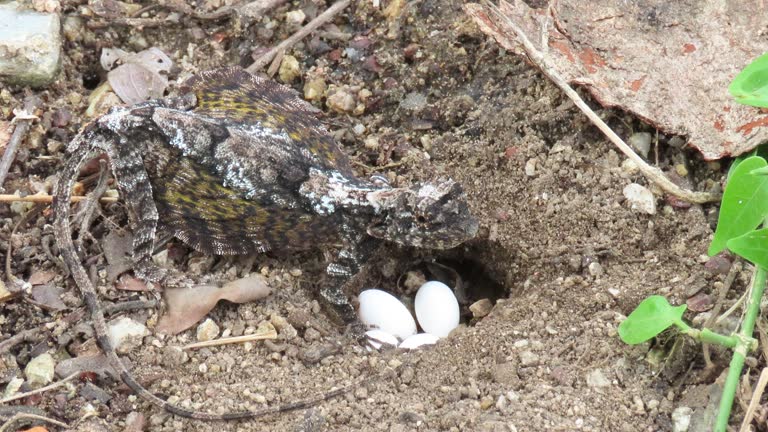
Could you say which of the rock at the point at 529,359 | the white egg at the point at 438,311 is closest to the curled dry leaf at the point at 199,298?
the white egg at the point at 438,311

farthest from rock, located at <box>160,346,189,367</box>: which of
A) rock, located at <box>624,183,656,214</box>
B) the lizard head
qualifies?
rock, located at <box>624,183,656,214</box>

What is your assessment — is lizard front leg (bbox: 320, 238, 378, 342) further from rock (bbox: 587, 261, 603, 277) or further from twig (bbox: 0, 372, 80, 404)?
twig (bbox: 0, 372, 80, 404)

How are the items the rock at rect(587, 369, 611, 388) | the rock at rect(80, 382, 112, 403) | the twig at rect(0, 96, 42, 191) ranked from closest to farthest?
the rock at rect(587, 369, 611, 388)
the rock at rect(80, 382, 112, 403)
the twig at rect(0, 96, 42, 191)

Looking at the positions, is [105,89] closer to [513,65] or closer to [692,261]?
[513,65]

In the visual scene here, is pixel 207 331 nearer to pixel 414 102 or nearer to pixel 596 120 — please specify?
pixel 414 102

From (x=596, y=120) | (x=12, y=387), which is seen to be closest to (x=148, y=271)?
(x=12, y=387)
